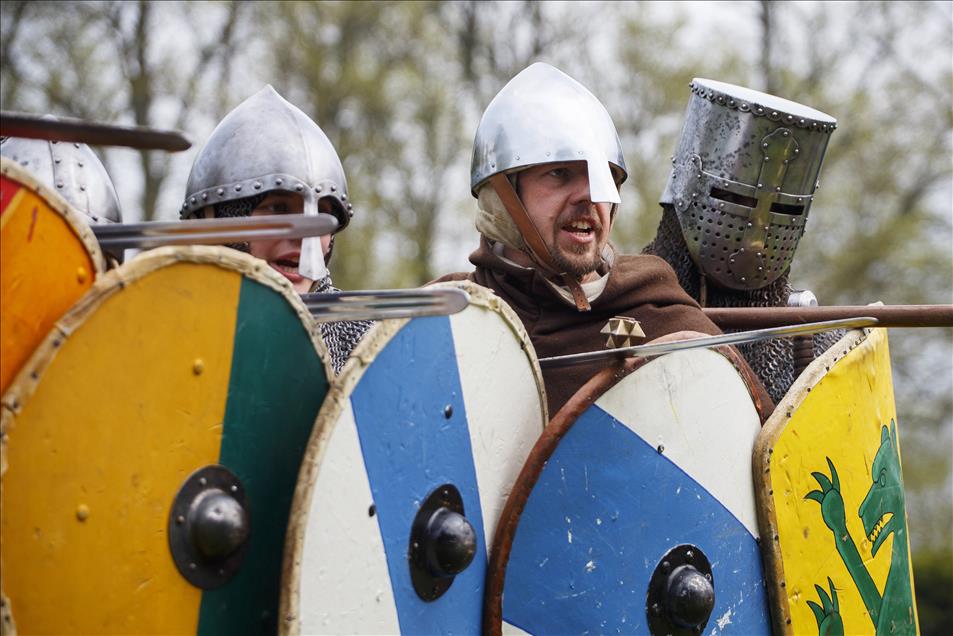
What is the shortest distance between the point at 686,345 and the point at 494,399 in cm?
44

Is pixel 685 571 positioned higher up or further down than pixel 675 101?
further down

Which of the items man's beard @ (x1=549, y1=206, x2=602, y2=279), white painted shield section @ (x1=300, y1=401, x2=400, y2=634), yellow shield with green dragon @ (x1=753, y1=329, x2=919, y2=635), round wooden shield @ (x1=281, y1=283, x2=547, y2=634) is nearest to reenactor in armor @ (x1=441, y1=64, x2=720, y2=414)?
man's beard @ (x1=549, y1=206, x2=602, y2=279)

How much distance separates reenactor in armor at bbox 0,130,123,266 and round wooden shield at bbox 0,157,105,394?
1.16 m

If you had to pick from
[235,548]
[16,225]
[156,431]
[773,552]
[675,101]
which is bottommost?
[773,552]

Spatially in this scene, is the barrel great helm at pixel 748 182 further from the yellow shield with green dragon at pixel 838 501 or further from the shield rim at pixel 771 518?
the shield rim at pixel 771 518

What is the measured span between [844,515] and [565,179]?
1.05 meters

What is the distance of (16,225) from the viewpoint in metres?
1.67

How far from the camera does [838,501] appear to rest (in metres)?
2.87

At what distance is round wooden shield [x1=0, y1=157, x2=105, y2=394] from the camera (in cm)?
165

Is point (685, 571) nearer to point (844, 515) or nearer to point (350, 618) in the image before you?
point (844, 515)

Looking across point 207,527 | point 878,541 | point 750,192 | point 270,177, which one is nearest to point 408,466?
point 207,527

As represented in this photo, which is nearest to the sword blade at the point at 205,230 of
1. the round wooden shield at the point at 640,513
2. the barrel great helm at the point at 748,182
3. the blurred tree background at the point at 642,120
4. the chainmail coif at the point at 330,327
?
the round wooden shield at the point at 640,513

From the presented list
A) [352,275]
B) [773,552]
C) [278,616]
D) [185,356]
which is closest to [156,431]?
[185,356]

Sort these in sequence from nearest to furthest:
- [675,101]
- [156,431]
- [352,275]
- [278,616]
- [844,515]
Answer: [156,431]
[278,616]
[844,515]
[352,275]
[675,101]
